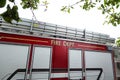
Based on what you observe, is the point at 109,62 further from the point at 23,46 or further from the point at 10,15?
the point at 10,15

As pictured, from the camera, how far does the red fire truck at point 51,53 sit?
363cm

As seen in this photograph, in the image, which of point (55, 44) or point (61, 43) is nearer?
point (55, 44)

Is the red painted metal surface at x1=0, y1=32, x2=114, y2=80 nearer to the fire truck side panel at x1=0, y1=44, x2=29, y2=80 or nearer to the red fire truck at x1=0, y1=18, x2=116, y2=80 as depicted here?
the red fire truck at x1=0, y1=18, x2=116, y2=80

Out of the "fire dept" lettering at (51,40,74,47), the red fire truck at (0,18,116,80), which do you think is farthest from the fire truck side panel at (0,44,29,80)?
the "fire dept" lettering at (51,40,74,47)

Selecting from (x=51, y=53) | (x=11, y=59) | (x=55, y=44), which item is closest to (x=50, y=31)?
(x=55, y=44)

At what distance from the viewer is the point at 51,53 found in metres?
4.25

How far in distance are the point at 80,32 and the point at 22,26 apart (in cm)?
212

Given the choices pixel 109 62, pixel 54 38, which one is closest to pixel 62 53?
pixel 54 38

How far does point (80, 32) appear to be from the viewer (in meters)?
5.25

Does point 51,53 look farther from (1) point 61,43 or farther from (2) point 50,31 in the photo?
(2) point 50,31

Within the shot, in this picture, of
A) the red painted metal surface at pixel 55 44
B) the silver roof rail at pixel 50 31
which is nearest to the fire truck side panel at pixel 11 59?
the red painted metal surface at pixel 55 44

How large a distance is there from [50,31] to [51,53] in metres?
0.67

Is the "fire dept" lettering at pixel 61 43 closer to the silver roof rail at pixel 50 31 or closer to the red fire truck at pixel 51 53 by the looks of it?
the red fire truck at pixel 51 53

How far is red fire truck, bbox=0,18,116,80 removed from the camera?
3635 millimetres
